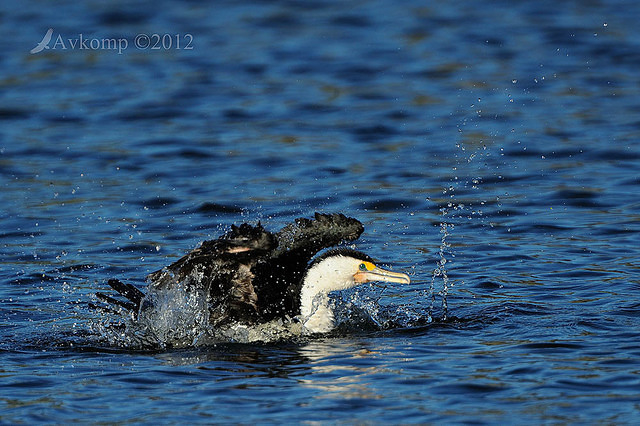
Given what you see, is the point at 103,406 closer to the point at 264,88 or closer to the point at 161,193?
the point at 161,193

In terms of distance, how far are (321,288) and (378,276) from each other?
462mm

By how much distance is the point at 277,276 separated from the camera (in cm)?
874

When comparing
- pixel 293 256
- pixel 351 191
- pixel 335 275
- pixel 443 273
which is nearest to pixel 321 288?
pixel 335 275

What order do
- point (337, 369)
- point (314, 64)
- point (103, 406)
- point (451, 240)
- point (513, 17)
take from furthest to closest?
point (513, 17)
point (314, 64)
point (451, 240)
point (337, 369)
point (103, 406)

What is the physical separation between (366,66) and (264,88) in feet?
6.54

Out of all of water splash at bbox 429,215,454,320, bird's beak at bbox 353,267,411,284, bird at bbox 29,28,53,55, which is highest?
bird at bbox 29,28,53,55

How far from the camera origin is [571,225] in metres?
11.7

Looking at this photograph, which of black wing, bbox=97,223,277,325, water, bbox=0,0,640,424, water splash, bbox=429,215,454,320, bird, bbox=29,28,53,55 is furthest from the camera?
bird, bbox=29,28,53,55

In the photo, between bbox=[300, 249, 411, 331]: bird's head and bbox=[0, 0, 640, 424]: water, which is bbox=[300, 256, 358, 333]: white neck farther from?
bbox=[0, 0, 640, 424]: water

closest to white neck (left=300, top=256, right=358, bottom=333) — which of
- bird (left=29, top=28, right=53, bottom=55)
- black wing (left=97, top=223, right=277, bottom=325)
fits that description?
black wing (left=97, top=223, right=277, bottom=325)

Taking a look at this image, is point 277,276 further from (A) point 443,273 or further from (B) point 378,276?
(A) point 443,273

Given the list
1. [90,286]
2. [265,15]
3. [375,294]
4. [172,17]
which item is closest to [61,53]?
[172,17]

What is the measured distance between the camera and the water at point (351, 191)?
7.26m

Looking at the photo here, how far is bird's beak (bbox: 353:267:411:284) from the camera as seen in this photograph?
28.7 feet
